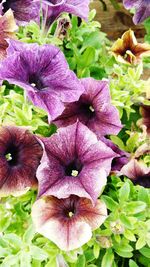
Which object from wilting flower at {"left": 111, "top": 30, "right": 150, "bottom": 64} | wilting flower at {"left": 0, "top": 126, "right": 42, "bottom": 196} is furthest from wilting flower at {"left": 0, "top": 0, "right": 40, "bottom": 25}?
wilting flower at {"left": 0, "top": 126, "right": 42, "bottom": 196}

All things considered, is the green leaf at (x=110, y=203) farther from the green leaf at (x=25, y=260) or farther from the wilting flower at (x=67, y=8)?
the wilting flower at (x=67, y=8)

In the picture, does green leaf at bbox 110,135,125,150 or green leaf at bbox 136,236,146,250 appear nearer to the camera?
green leaf at bbox 136,236,146,250

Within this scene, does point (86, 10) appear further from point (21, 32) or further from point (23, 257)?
point (23, 257)

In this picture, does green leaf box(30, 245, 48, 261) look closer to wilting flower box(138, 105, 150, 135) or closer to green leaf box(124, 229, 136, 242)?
green leaf box(124, 229, 136, 242)

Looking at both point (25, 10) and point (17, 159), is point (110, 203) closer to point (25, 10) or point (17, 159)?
point (17, 159)

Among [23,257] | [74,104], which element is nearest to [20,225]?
[23,257]

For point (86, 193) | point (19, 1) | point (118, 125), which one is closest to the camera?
point (86, 193)

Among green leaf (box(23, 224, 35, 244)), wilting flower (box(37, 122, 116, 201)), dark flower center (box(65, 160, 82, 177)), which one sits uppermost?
wilting flower (box(37, 122, 116, 201))
